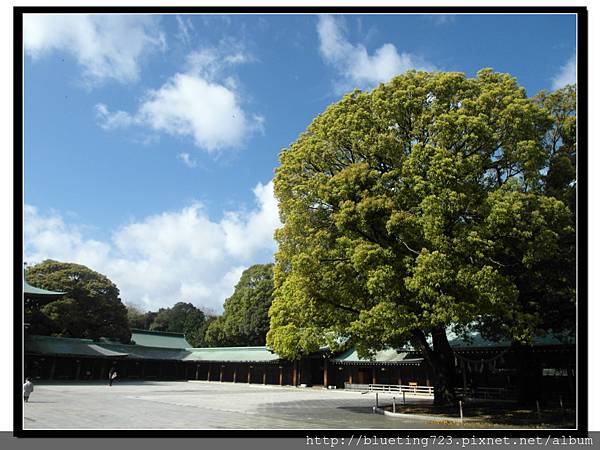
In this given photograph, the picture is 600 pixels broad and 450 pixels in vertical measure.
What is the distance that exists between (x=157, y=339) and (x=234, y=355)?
12.4 m

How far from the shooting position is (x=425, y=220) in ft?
47.3

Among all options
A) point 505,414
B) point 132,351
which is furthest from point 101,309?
point 505,414

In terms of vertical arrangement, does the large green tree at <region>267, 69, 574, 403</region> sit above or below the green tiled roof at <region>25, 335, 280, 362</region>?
above

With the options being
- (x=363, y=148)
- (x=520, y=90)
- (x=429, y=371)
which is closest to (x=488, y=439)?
(x=363, y=148)

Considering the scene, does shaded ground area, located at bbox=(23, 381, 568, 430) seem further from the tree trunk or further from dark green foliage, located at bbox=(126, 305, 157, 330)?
dark green foliage, located at bbox=(126, 305, 157, 330)

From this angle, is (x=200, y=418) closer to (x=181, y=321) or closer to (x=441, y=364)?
(x=441, y=364)

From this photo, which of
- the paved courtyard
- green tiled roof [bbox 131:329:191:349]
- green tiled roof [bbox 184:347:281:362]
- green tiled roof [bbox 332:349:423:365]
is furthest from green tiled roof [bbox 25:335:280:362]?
the paved courtyard

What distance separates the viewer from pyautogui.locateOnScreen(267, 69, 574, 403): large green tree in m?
14.2

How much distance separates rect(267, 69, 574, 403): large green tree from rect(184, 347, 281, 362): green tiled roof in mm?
26152

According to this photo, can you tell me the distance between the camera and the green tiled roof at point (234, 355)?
4336 centimetres

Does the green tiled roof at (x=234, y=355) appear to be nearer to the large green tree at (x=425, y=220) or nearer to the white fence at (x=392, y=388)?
the white fence at (x=392, y=388)

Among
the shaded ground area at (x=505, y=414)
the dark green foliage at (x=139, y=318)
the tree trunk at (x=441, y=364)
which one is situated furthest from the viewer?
the dark green foliage at (x=139, y=318)

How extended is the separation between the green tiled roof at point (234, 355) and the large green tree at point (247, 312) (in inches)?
211

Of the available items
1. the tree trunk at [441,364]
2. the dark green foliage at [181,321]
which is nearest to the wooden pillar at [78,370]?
the dark green foliage at [181,321]
